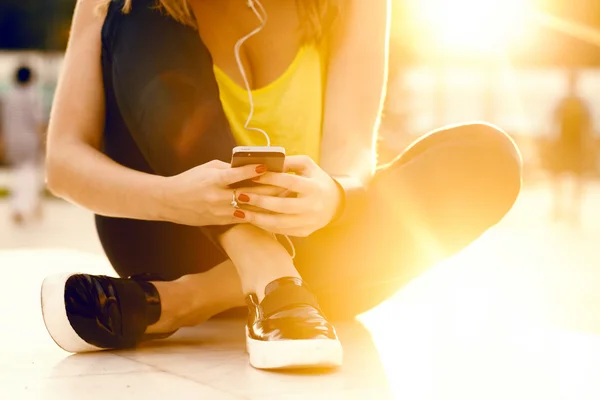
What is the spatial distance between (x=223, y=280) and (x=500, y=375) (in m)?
0.65

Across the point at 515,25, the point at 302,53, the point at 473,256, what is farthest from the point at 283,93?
the point at 515,25

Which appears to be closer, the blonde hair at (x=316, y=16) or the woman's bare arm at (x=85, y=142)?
the woman's bare arm at (x=85, y=142)

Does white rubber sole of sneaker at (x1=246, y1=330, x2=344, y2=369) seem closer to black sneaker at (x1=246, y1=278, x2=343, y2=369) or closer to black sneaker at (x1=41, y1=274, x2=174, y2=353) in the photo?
black sneaker at (x1=246, y1=278, x2=343, y2=369)

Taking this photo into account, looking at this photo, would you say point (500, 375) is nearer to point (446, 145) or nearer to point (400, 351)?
point (400, 351)

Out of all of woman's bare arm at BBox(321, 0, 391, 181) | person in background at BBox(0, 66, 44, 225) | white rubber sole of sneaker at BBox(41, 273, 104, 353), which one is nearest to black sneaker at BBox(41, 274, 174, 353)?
white rubber sole of sneaker at BBox(41, 273, 104, 353)

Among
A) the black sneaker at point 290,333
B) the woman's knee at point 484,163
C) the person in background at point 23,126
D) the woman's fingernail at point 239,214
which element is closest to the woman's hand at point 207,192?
the woman's fingernail at point 239,214

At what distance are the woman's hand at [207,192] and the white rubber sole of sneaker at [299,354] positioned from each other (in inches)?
9.9

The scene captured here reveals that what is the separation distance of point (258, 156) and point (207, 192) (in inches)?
4.7

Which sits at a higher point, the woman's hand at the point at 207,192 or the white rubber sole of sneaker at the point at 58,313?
the woman's hand at the point at 207,192

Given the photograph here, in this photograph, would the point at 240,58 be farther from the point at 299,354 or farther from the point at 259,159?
the point at 299,354

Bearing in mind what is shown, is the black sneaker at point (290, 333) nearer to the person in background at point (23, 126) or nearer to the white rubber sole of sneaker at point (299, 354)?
the white rubber sole of sneaker at point (299, 354)

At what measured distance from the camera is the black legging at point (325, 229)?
1.82 metres

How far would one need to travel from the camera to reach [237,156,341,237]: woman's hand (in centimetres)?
166

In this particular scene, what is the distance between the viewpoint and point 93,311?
180cm
